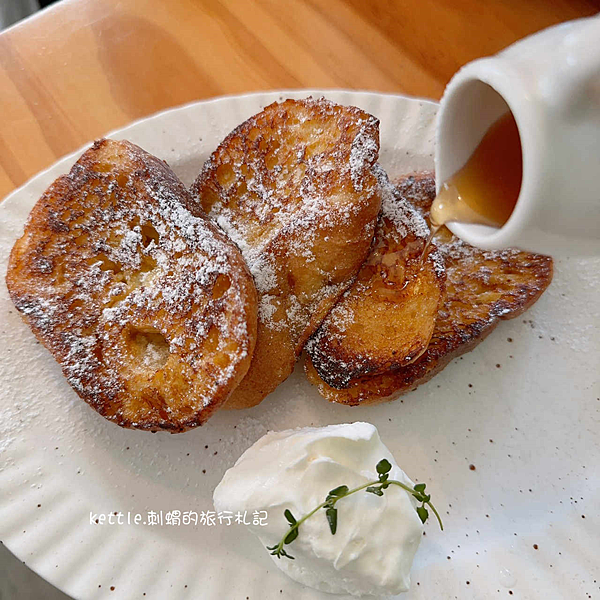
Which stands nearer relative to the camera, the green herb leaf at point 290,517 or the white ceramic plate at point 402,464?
the green herb leaf at point 290,517

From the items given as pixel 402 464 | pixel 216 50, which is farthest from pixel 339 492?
pixel 216 50

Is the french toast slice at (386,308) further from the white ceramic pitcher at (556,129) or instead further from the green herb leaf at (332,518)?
the white ceramic pitcher at (556,129)

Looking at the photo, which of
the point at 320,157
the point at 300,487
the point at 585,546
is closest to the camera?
the point at 300,487

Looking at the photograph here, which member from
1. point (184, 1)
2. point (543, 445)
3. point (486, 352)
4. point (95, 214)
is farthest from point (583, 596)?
point (184, 1)

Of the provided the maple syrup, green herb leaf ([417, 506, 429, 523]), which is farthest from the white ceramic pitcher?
green herb leaf ([417, 506, 429, 523])

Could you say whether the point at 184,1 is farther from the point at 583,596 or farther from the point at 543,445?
the point at 583,596

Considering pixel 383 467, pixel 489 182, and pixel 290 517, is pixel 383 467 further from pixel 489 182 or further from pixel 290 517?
pixel 489 182

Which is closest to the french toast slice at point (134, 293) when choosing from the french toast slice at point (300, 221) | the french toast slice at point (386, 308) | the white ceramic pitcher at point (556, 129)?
the french toast slice at point (300, 221)
